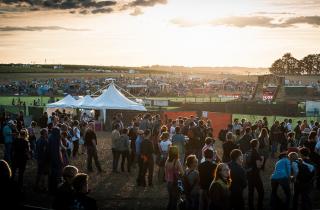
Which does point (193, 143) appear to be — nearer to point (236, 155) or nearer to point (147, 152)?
point (147, 152)

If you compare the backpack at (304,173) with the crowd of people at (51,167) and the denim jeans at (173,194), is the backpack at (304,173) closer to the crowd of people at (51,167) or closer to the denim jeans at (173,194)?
the denim jeans at (173,194)

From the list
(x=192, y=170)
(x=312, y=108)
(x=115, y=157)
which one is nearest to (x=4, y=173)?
(x=192, y=170)

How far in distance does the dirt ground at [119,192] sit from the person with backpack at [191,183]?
2848 mm

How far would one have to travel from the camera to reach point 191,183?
9.80 metres

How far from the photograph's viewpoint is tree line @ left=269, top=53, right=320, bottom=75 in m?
168

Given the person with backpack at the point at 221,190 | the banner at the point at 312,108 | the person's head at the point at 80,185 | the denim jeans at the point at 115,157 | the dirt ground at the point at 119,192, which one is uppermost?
the person's head at the point at 80,185

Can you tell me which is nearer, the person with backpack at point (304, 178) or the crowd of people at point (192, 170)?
the crowd of people at point (192, 170)

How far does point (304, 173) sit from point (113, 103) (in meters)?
21.4

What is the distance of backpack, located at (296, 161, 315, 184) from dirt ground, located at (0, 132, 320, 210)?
2004mm

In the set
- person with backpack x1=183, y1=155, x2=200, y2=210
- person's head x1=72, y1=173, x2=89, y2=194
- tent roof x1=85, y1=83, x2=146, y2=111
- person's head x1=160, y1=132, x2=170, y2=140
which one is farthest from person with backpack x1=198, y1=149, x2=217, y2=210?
tent roof x1=85, y1=83, x2=146, y2=111

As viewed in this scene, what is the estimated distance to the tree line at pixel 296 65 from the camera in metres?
168

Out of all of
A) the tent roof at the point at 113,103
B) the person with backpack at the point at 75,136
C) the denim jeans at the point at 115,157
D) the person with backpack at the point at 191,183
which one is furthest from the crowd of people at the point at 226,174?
the tent roof at the point at 113,103

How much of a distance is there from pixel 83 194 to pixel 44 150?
8.00m

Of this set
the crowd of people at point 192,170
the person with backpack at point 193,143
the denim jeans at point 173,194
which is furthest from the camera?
the person with backpack at point 193,143
